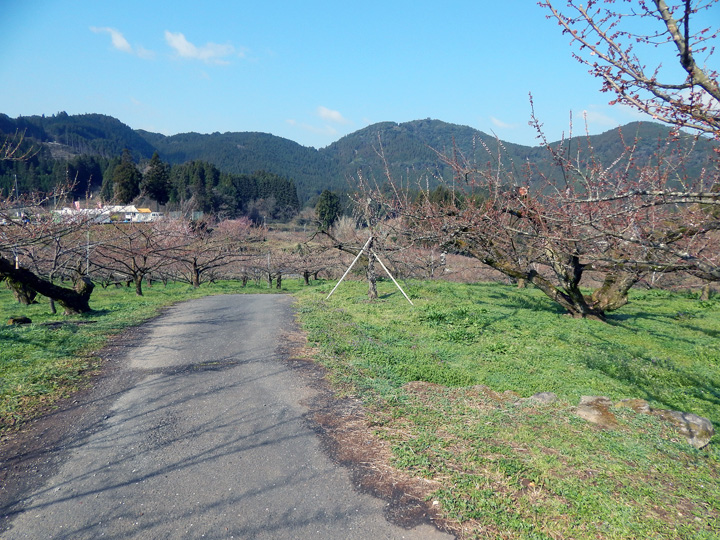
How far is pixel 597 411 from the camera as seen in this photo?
17.2 ft

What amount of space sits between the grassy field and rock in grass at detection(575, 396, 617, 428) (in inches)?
4.2

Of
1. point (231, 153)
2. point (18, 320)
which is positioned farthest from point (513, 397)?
point (231, 153)

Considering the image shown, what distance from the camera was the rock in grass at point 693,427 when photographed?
4633mm

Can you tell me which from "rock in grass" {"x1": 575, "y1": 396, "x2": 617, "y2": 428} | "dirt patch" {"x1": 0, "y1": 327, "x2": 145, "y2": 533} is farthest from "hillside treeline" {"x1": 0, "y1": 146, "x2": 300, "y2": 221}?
"rock in grass" {"x1": 575, "y1": 396, "x2": 617, "y2": 428}

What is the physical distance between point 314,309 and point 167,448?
8029 millimetres

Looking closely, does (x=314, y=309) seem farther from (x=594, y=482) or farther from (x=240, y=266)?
(x=240, y=266)

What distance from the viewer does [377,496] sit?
366 cm

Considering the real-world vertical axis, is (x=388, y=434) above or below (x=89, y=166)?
below

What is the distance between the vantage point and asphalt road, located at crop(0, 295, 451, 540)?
327 centimetres

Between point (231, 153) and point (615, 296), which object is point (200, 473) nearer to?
point (615, 296)

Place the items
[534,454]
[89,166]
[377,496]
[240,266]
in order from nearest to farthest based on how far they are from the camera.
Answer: [377,496]
[534,454]
[240,266]
[89,166]

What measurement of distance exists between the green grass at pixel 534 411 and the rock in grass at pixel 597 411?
4.9 inches

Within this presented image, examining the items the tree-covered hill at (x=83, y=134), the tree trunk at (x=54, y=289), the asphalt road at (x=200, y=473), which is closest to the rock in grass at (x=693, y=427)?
the asphalt road at (x=200, y=473)

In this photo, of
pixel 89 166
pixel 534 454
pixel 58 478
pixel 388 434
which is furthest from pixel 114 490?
pixel 89 166
